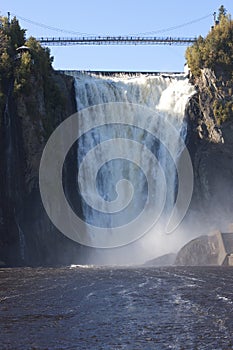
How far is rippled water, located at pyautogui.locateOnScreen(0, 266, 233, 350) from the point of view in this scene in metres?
21.5

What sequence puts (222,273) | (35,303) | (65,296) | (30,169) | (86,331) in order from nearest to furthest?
(86,331) < (35,303) < (65,296) < (222,273) < (30,169)

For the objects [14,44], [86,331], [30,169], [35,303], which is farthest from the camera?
[14,44]

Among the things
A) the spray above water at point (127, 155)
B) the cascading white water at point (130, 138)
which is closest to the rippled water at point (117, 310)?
the spray above water at point (127, 155)

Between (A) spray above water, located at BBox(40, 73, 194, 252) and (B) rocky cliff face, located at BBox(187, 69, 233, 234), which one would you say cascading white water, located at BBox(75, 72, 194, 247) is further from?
(B) rocky cliff face, located at BBox(187, 69, 233, 234)

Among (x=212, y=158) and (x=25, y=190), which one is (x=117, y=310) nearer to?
(x=25, y=190)

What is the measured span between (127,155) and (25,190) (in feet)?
46.7

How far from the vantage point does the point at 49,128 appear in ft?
184

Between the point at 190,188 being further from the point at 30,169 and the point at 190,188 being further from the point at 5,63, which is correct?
the point at 5,63

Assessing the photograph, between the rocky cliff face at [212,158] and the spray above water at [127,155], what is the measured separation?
110 cm

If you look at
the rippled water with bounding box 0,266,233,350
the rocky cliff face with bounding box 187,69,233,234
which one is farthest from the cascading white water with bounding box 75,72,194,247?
the rippled water with bounding box 0,266,233,350

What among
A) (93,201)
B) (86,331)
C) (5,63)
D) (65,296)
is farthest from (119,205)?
(86,331)

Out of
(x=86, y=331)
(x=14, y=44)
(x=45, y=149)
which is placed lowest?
(x=86, y=331)

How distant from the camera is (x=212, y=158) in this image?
209ft

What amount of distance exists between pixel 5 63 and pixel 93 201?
16106mm
